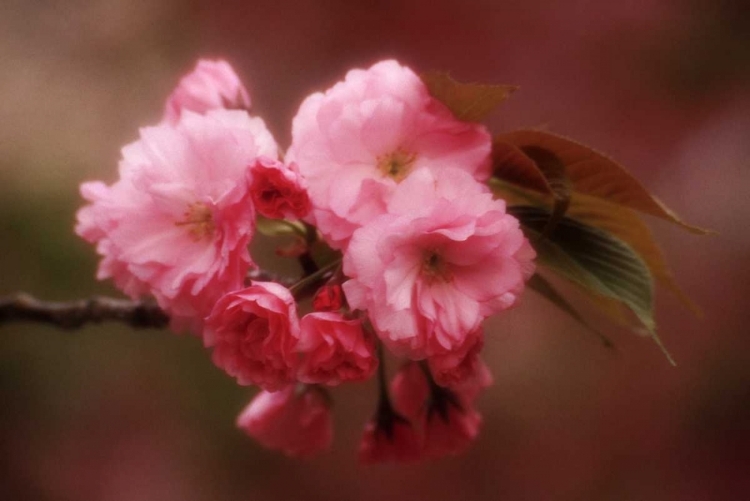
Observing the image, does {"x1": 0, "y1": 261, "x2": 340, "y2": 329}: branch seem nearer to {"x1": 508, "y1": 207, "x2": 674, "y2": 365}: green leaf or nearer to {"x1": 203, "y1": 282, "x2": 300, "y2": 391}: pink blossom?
{"x1": 203, "y1": 282, "x2": 300, "y2": 391}: pink blossom

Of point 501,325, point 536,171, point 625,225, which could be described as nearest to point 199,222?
point 536,171

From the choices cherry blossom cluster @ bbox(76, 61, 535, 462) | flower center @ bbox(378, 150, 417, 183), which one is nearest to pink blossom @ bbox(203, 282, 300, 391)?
cherry blossom cluster @ bbox(76, 61, 535, 462)

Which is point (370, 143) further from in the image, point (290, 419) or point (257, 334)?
point (290, 419)

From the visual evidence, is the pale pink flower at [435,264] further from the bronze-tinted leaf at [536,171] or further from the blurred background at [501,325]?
the blurred background at [501,325]

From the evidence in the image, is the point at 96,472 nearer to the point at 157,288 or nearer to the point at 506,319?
the point at 506,319

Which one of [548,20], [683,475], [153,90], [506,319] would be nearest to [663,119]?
[548,20]
